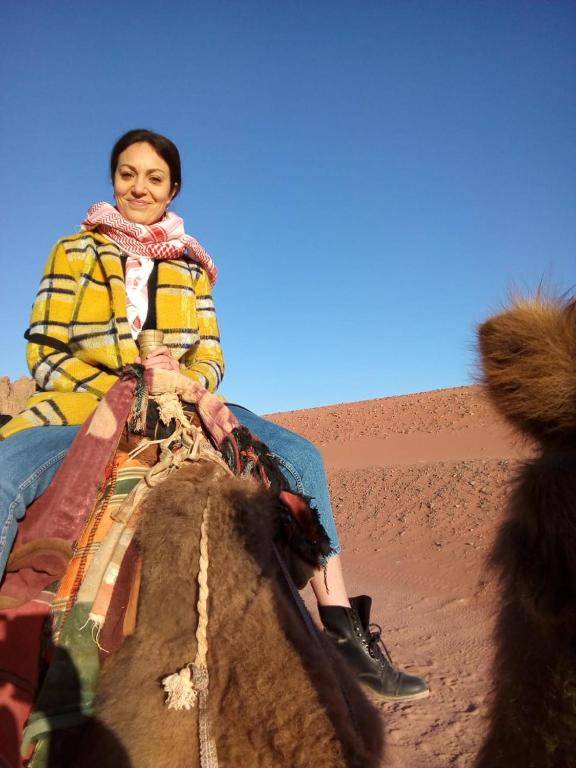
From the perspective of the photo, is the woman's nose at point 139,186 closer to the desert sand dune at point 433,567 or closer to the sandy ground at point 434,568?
the sandy ground at point 434,568

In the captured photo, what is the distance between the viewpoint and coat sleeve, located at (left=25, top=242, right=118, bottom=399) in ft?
8.76

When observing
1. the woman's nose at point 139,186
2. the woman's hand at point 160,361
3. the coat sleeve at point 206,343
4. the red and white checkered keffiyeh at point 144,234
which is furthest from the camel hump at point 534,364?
the woman's nose at point 139,186

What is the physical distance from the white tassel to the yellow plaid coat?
4.53 feet

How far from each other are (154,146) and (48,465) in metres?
1.85

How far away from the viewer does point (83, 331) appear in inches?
108

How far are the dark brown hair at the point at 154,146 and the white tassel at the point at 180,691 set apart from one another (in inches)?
103

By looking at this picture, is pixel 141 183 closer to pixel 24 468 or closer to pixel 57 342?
pixel 57 342

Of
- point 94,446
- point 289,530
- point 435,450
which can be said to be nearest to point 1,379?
point 94,446

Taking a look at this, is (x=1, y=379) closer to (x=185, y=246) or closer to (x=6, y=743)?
(x=185, y=246)

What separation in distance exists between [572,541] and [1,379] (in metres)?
5.87

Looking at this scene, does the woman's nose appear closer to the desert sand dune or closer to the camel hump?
the desert sand dune

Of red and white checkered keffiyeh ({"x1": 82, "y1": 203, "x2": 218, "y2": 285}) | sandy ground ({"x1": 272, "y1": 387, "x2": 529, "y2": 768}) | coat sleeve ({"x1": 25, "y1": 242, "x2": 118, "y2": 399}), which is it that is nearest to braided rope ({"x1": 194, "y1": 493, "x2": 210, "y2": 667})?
sandy ground ({"x1": 272, "y1": 387, "x2": 529, "y2": 768})

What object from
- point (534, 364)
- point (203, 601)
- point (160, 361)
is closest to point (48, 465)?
point (160, 361)

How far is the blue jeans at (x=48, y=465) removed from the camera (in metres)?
2.05
